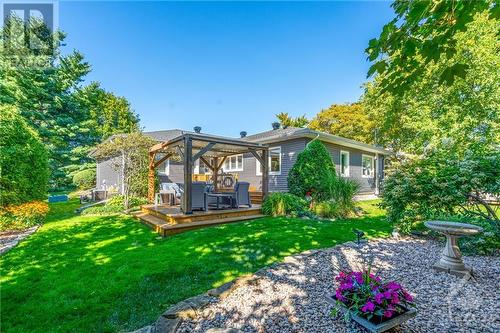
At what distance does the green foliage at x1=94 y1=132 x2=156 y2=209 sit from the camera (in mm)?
10305

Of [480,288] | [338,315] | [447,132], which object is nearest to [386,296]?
[338,315]

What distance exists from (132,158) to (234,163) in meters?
A: 6.36

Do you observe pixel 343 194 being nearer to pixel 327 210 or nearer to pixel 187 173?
pixel 327 210

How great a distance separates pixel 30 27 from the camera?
1875 centimetres

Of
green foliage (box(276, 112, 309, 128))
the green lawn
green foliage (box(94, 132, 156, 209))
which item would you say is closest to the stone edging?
the green lawn

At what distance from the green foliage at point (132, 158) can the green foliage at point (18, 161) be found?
8.02 feet

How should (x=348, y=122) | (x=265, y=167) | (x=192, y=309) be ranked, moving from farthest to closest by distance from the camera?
(x=348, y=122) < (x=265, y=167) < (x=192, y=309)

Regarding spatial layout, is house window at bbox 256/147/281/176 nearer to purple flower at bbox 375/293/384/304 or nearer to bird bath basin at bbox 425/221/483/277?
bird bath basin at bbox 425/221/483/277

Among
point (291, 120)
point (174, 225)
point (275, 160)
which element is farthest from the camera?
point (291, 120)

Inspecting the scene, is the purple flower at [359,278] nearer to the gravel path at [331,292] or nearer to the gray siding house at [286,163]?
the gravel path at [331,292]

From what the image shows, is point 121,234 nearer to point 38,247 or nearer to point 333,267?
point 38,247

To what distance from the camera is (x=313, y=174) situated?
9969mm

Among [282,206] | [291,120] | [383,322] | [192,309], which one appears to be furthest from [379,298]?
[291,120]

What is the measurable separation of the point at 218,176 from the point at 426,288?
1105 cm
